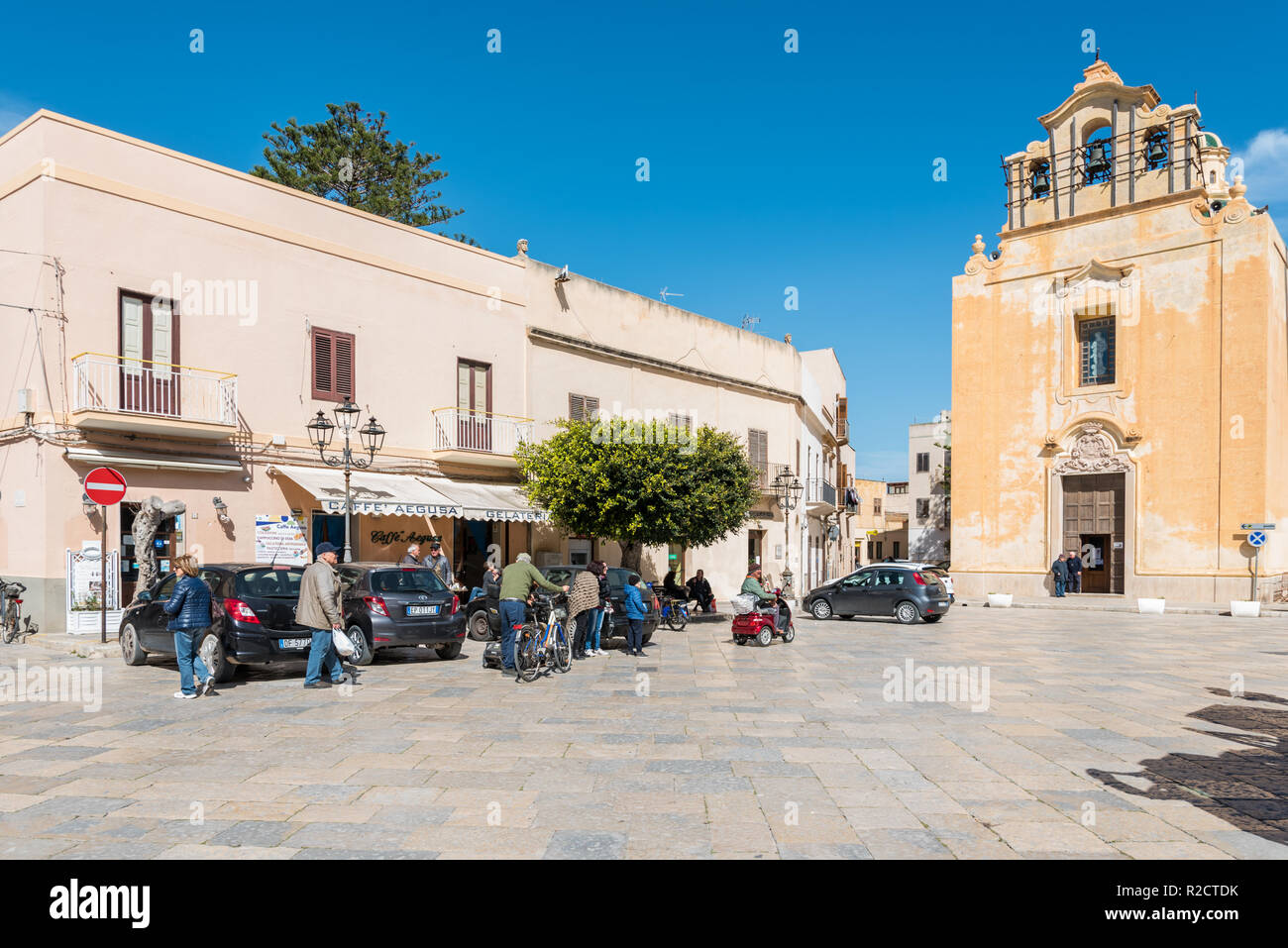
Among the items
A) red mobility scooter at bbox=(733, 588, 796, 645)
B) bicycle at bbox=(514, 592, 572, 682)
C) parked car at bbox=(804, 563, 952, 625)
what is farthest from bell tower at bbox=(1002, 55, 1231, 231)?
bicycle at bbox=(514, 592, 572, 682)

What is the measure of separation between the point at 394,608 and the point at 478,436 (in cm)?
997

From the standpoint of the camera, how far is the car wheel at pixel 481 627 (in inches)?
674

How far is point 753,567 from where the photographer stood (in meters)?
17.3

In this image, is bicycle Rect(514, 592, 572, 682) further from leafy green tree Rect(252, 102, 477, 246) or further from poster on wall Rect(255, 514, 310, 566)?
leafy green tree Rect(252, 102, 477, 246)

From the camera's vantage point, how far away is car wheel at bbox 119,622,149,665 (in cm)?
1248

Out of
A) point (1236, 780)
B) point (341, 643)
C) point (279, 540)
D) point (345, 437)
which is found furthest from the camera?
point (345, 437)

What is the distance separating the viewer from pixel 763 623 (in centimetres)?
1656

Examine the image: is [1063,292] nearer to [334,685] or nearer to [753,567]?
[753,567]

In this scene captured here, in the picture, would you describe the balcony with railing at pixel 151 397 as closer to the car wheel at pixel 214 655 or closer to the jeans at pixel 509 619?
the car wheel at pixel 214 655

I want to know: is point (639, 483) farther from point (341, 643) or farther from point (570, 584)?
point (341, 643)

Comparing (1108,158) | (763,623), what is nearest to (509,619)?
(763,623)

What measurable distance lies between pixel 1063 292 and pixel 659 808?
30.9 m

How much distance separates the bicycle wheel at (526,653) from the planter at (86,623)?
26.7 feet
